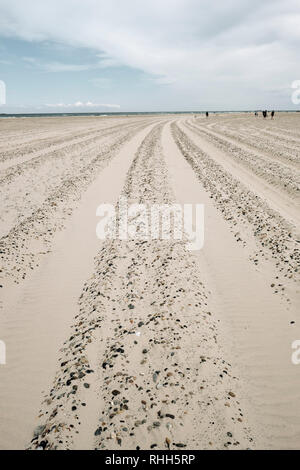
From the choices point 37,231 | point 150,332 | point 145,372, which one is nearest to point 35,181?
point 37,231

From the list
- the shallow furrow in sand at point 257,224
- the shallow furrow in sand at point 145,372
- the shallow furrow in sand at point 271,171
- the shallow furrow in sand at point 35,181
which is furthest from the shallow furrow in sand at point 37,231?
the shallow furrow in sand at point 271,171

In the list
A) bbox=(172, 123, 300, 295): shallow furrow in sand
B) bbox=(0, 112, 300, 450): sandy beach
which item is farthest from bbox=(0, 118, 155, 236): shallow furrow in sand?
bbox=(172, 123, 300, 295): shallow furrow in sand

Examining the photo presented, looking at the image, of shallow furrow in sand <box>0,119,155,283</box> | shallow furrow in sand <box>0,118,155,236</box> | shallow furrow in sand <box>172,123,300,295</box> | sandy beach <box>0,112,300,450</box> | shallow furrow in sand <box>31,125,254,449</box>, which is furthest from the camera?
shallow furrow in sand <box>0,118,155,236</box>

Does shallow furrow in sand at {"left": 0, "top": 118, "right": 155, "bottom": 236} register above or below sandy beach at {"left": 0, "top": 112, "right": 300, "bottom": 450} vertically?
above

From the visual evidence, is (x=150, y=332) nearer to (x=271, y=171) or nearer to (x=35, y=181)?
(x=35, y=181)

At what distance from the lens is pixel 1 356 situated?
4965 millimetres

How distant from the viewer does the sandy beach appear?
3768mm

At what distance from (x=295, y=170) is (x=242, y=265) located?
11.9m

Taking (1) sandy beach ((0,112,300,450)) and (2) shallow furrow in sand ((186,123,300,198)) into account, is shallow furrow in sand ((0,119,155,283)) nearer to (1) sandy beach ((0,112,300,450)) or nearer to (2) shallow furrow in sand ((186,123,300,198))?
(1) sandy beach ((0,112,300,450))

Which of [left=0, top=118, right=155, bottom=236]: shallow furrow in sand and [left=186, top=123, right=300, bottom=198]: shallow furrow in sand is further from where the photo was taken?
[left=186, top=123, right=300, bottom=198]: shallow furrow in sand

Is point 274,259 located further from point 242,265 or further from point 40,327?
point 40,327

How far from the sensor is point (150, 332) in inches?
208

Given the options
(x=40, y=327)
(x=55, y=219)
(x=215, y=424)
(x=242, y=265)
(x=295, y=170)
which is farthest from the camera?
(x=295, y=170)
